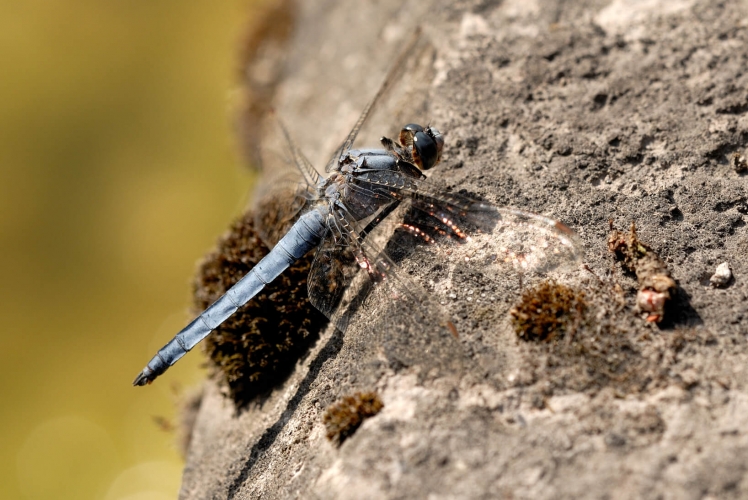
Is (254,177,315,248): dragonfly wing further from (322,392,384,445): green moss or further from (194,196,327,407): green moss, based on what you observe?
(322,392,384,445): green moss

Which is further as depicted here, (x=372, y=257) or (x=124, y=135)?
(x=124, y=135)

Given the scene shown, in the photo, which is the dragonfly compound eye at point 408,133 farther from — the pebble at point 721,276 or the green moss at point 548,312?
the pebble at point 721,276

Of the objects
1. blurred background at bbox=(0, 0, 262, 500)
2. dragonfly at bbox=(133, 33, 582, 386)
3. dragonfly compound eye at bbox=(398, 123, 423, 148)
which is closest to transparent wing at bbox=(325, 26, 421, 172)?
dragonfly at bbox=(133, 33, 582, 386)

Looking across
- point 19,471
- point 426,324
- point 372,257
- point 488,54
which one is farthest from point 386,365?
point 19,471

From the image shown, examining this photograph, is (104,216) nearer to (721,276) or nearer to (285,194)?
(285,194)

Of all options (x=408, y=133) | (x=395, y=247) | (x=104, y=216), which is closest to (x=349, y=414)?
(x=395, y=247)

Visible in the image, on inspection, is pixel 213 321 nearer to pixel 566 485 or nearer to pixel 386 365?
pixel 386 365

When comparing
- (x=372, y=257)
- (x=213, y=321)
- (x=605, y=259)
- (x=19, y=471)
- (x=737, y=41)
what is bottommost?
(x=605, y=259)
